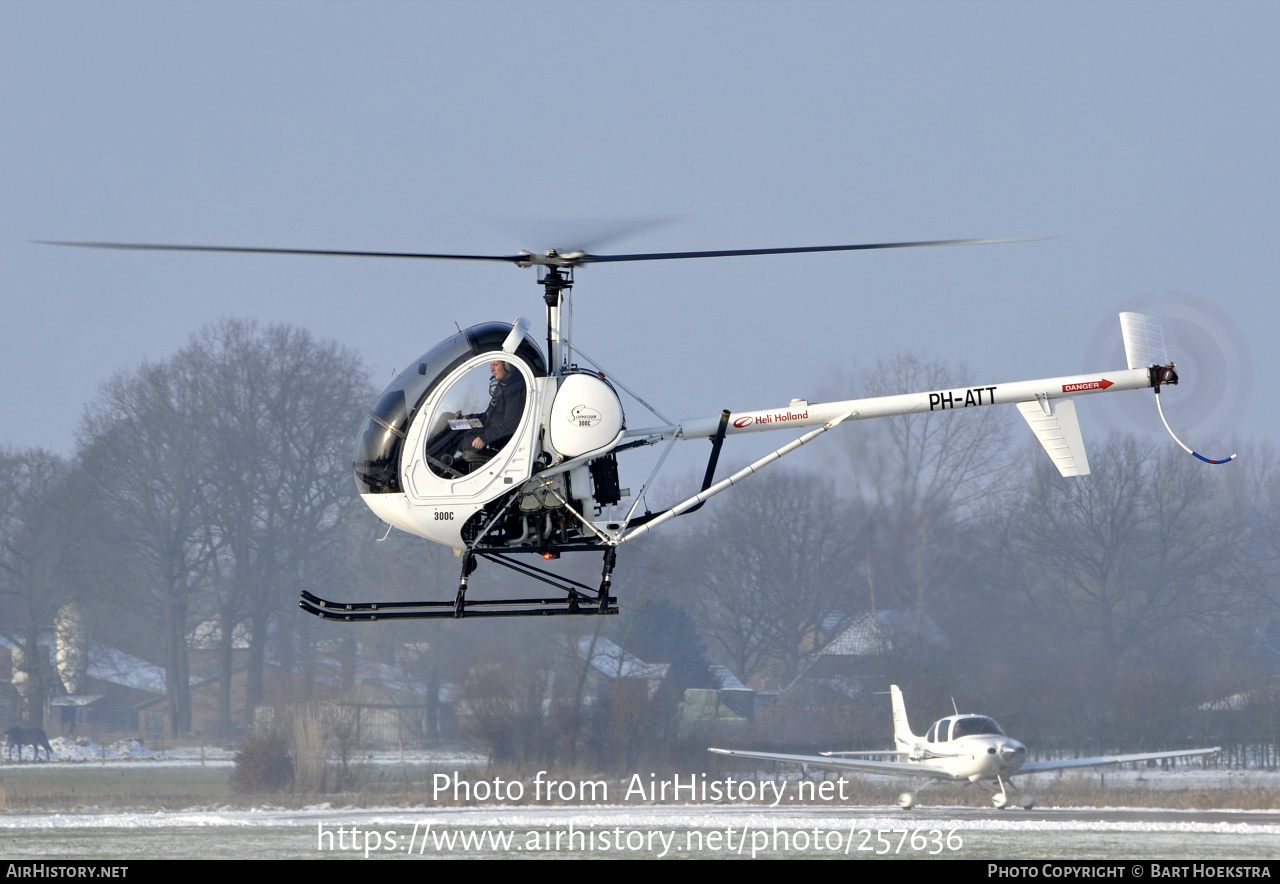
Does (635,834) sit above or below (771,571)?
below

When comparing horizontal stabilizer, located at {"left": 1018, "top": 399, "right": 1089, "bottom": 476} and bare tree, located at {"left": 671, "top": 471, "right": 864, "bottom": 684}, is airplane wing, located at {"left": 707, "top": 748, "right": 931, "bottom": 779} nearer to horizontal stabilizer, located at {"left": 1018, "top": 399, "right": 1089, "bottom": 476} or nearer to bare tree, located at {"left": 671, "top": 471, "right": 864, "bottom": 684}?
bare tree, located at {"left": 671, "top": 471, "right": 864, "bottom": 684}

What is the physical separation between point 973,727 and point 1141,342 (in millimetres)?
15904

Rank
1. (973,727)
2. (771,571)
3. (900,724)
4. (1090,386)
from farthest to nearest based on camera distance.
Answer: (771,571), (900,724), (973,727), (1090,386)

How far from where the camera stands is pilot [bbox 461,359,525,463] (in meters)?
11.6

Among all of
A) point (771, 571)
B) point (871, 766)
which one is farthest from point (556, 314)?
point (771, 571)

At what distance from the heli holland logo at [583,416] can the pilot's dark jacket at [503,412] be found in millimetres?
436

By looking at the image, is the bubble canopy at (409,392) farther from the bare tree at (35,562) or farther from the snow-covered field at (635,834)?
the bare tree at (35,562)

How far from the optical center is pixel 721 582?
3656 cm

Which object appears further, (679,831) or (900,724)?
(900,724)

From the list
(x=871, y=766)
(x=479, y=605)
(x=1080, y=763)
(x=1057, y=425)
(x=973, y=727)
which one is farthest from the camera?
(x=1080, y=763)

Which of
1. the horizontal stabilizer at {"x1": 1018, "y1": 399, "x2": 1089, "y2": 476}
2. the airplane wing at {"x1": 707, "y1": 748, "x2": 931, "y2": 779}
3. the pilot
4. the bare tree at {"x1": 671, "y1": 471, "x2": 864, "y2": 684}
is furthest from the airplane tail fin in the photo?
the pilot

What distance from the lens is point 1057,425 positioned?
493 inches

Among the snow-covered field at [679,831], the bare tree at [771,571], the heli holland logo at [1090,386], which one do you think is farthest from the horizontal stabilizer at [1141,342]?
the bare tree at [771,571]

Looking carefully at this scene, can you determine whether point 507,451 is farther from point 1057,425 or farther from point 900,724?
point 900,724
